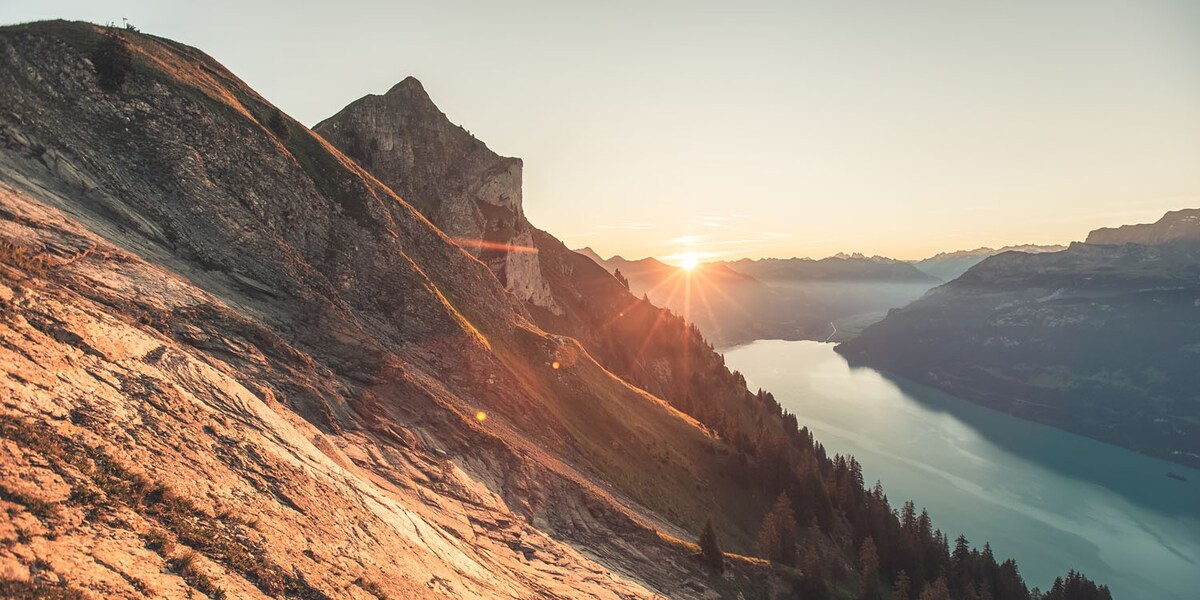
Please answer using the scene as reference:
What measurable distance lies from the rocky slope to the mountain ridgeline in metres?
0.15

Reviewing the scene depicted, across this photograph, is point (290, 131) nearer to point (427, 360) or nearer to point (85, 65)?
point (85, 65)

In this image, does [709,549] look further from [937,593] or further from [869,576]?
[937,593]

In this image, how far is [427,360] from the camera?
173 ft

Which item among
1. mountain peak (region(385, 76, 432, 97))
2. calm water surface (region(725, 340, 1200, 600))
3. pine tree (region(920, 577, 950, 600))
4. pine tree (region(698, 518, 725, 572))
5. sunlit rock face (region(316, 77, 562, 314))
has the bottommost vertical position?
calm water surface (region(725, 340, 1200, 600))

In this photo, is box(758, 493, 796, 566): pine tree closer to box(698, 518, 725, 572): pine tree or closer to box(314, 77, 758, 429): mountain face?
box(698, 518, 725, 572): pine tree

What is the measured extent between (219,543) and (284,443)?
27.0ft

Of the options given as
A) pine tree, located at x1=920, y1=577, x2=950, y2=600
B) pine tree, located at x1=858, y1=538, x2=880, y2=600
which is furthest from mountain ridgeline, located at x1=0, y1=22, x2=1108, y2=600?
→ pine tree, located at x1=920, y1=577, x2=950, y2=600

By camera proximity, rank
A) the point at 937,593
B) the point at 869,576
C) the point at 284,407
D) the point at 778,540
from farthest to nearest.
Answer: the point at 869,576 < the point at 778,540 < the point at 937,593 < the point at 284,407

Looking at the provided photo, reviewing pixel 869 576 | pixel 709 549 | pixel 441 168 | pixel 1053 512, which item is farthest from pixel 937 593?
pixel 1053 512

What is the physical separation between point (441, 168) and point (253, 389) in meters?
94.1

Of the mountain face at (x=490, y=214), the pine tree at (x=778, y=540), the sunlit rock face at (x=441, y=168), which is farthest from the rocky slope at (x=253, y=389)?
the mountain face at (x=490, y=214)

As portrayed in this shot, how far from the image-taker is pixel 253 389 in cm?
2714

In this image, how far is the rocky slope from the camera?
15867mm

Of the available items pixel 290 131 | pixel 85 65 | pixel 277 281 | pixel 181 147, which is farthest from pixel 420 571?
pixel 290 131
